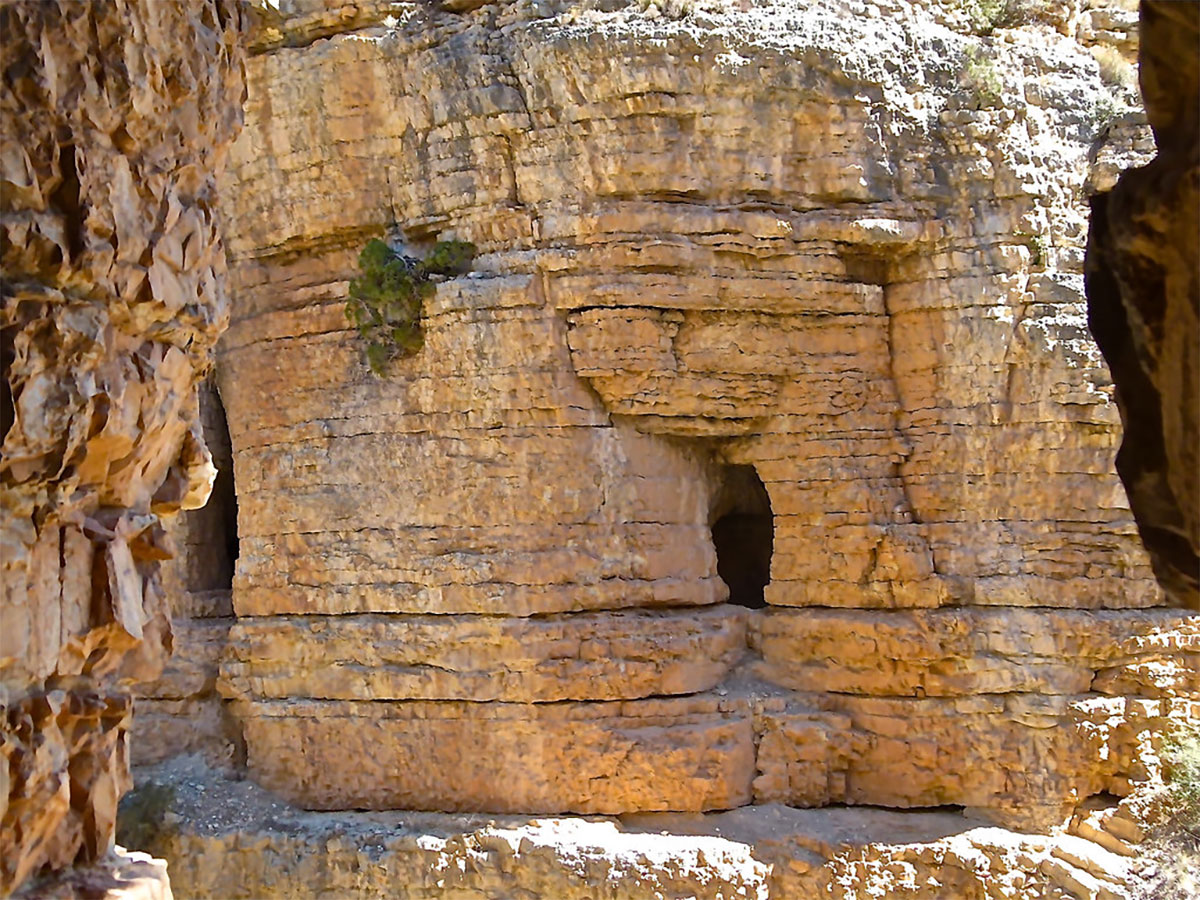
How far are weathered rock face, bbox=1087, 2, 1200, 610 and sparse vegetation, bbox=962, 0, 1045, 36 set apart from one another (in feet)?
29.0

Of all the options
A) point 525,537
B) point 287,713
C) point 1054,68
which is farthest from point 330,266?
point 1054,68

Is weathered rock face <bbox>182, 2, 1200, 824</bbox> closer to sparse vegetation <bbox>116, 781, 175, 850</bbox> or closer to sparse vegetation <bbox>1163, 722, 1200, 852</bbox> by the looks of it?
sparse vegetation <bbox>1163, 722, 1200, 852</bbox>

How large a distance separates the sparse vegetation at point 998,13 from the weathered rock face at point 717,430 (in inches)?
4.7

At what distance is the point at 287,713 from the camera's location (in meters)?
10.8

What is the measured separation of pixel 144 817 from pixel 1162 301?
985cm

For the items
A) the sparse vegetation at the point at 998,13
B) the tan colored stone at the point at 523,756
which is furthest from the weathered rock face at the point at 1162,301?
the sparse vegetation at the point at 998,13

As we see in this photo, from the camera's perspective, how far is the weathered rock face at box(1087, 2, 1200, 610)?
239 centimetres

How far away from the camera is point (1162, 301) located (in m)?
2.51

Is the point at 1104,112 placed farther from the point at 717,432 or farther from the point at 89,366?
the point at 89,366

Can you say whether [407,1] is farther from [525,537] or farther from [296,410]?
[525,537]

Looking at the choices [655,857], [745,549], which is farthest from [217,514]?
[655,857]

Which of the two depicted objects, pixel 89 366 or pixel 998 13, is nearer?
pixel 89 366

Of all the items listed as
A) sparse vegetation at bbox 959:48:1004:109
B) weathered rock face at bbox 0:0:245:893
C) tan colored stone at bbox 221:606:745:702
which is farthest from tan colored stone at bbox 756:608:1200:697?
weathered rock face at bbox 0:0:245:893

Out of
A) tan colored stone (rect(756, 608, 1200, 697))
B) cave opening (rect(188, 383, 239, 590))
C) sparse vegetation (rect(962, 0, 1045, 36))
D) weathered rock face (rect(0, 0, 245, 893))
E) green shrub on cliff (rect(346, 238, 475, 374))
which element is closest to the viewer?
weathered rock face (rect(0, 0, 245, 893))
